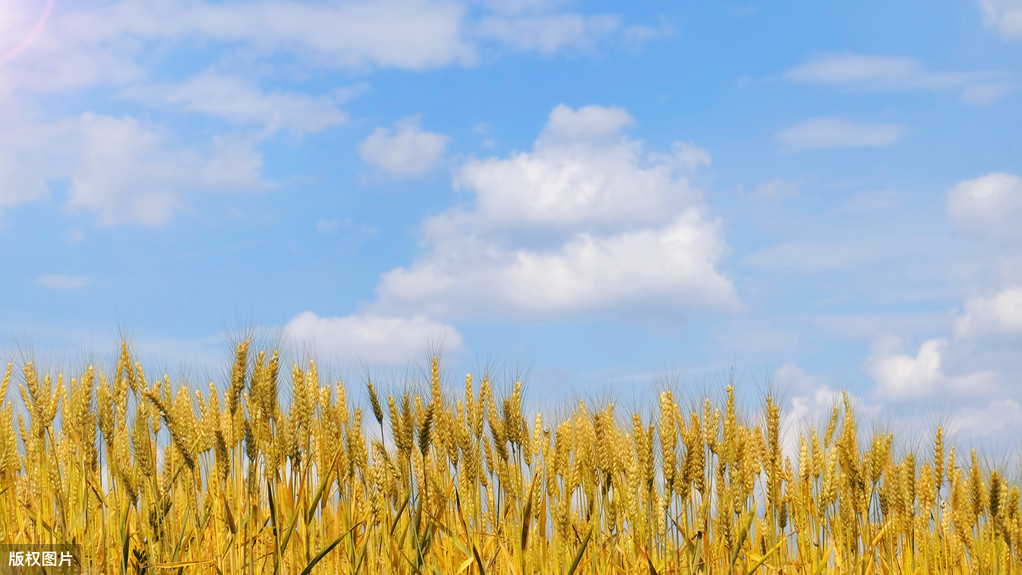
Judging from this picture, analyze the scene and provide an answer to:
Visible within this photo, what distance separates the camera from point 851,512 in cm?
434

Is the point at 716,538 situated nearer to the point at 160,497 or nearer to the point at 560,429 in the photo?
the point at 560,429

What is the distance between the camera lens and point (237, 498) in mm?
4672

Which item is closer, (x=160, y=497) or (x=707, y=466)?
(x=160, y=497)

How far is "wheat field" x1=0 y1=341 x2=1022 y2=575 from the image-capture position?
3504 millimetres

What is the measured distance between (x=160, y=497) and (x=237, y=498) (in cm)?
120

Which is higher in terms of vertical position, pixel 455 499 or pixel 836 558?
pixel 455 499

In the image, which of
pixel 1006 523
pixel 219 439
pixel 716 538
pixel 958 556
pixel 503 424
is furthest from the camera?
pixel 958 556

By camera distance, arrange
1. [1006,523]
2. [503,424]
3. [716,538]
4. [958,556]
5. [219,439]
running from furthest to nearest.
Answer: [958,556] → [1006,523] → [716,538] → [503,424] → [219,439]

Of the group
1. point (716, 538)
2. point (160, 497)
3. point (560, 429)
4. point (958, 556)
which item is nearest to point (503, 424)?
point (560, 429)

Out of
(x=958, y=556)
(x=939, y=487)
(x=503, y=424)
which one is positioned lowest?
(x=958, y=556)

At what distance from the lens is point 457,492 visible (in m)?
4.30

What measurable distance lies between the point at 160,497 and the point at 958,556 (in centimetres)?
454

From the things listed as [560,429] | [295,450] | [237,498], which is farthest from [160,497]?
[560,429]

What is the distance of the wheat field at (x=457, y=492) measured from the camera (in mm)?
3504
